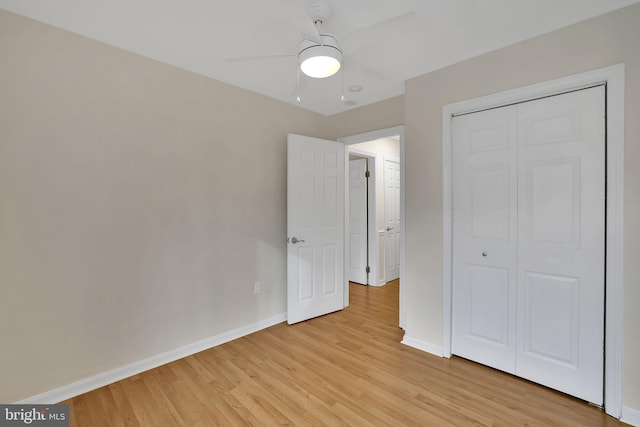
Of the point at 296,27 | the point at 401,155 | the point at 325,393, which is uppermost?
the point at 296,27

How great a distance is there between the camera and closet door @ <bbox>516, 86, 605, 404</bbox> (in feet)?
6.20

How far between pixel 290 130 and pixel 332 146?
0.54 m

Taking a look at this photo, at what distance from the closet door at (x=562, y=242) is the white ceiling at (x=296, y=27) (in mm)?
583

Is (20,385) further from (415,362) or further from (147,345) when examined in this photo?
(415,362)

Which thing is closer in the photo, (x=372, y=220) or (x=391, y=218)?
(x=372, y=220)

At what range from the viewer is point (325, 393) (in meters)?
2.05

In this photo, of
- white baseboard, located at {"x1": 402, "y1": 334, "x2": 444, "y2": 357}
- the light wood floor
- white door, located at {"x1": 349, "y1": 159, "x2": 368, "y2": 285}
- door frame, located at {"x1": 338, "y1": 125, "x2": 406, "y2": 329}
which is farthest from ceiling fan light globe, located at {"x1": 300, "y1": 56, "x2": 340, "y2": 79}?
white door, located at {"x1": 349, "y1": 159, "x2": 368, "y2": 285}

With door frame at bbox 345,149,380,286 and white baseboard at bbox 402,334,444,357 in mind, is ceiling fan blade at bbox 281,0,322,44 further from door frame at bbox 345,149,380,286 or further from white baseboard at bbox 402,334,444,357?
door frame at bbox 345,149,380,286

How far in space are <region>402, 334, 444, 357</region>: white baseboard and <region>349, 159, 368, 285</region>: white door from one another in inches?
82.1

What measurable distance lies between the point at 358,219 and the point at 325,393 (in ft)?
10.3

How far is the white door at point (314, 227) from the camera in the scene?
10.6ft

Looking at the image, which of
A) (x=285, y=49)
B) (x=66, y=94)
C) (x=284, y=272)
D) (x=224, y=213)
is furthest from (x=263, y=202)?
(x=66, y=94)

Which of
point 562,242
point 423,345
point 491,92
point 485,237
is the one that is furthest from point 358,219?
point 562,242
